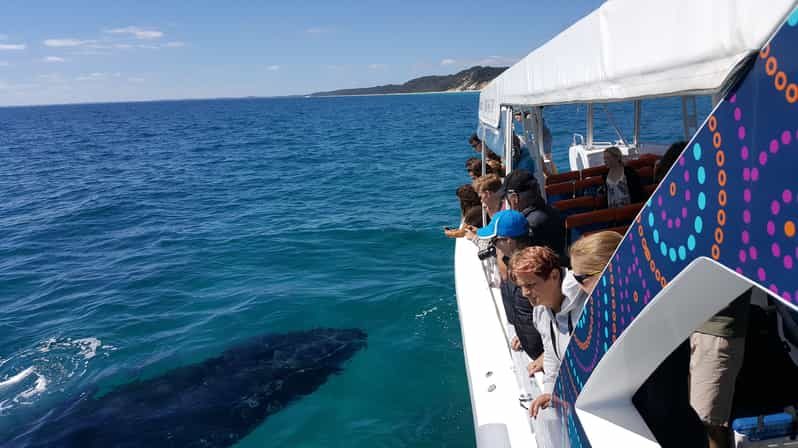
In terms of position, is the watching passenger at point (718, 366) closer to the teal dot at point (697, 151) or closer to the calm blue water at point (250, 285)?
the teal dot at point (697, 151)

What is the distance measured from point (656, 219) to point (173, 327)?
8.58 m

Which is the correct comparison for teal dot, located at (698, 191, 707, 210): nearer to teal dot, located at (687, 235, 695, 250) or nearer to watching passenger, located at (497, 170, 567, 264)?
→ teal dot, located at (687, 235, 695, 250)

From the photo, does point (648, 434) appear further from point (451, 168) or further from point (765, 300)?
point (451, 168)

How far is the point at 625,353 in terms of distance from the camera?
1801 mm

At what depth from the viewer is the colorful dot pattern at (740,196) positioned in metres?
0.96

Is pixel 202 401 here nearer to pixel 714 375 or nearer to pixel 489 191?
pixel 489 191

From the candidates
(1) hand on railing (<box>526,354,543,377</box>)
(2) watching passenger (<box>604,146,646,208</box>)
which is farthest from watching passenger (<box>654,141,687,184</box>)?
(1) hand on railing (<box>526,354,543,377</box>)

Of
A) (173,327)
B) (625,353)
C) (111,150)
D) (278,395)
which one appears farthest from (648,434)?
(111,150)

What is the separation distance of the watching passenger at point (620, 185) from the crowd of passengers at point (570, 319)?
136 cm

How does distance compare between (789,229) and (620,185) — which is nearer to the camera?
(789,229)

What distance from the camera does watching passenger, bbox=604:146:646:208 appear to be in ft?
17.3

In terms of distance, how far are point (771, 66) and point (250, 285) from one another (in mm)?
9983

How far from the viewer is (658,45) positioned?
4.80 feet

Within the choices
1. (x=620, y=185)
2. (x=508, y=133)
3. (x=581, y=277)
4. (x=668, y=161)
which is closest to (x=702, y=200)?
(x=581, y=277)
